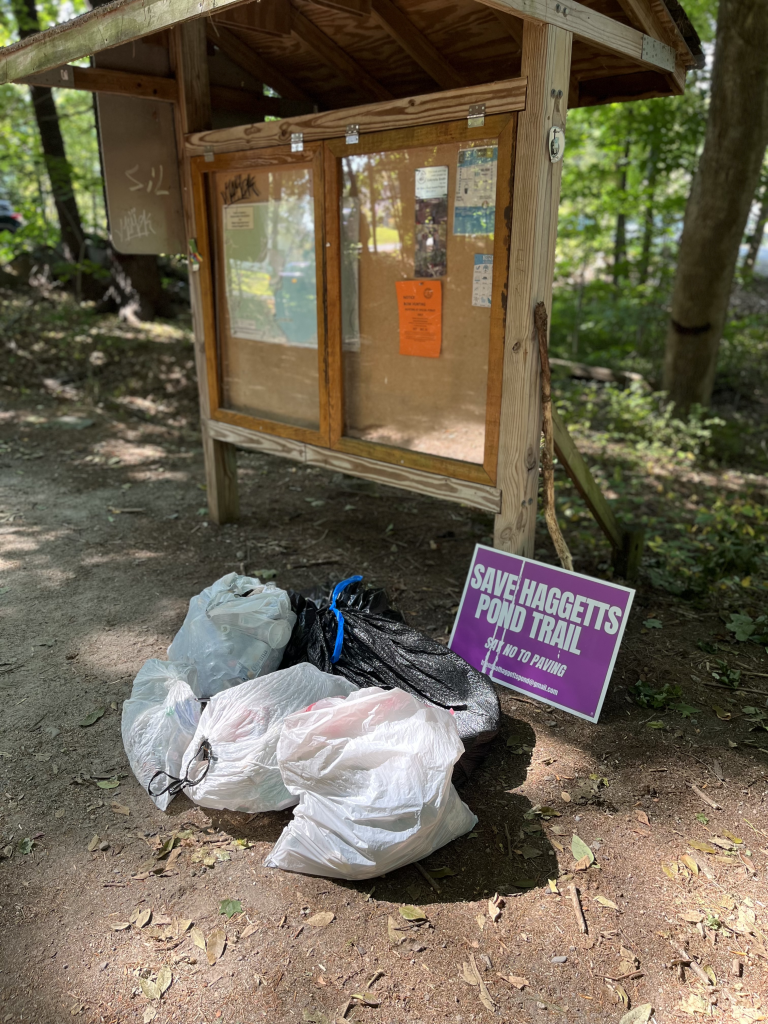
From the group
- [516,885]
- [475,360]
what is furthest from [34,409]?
[516,885]

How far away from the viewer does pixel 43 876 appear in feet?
7.32

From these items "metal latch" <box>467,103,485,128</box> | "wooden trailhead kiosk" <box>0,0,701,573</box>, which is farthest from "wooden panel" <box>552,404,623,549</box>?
"metal latch" <box>467,103,485,128</box>

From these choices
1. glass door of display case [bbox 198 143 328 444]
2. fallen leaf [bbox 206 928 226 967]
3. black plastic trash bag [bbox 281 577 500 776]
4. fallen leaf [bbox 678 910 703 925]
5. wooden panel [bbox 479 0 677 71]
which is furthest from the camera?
glass door of display case [bbox 198 143 328 444]

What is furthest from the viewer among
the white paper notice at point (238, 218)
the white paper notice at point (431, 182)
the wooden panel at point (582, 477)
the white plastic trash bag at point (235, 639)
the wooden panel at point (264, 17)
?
the white paper notice at point (238, 218)

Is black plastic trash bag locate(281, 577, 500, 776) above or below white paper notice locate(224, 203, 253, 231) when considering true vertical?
below

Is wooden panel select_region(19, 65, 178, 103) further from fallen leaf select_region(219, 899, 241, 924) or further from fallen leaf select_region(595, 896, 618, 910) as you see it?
fallen leaf select_region(595, 896, 618, 910)

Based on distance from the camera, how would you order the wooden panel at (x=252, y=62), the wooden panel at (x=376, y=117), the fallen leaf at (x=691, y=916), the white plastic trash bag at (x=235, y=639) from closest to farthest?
1. the fallen leaf at (x=691, y=916)
2. the wooden panel at (x=376, y=117)
3. the white plastic trash bag at (x=235, y=639)
4. the wooden panel at (x=252, y=62)

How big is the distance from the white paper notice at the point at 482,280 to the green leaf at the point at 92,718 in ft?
7.60

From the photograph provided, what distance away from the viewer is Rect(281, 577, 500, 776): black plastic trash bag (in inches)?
105

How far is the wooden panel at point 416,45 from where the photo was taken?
3498mm

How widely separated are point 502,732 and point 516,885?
742 millimetres

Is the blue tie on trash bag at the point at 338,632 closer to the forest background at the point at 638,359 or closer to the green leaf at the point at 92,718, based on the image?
the green leaf at the point at 92,718

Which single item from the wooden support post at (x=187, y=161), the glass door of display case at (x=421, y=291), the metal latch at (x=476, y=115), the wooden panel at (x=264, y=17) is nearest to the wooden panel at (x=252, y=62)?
the wooden support post at (x=187, y=161)

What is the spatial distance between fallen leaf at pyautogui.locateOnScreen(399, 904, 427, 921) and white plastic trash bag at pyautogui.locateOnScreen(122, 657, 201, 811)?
0.89 metres
